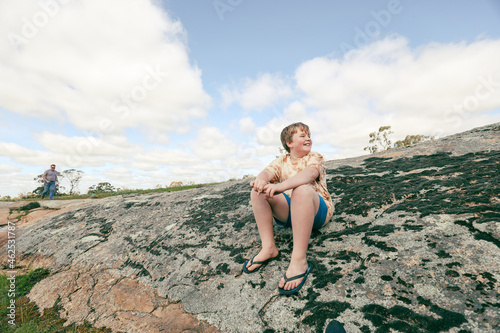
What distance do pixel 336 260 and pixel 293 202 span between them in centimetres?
67

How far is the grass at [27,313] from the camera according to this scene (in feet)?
8.75

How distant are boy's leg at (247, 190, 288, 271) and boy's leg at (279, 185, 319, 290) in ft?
0.90

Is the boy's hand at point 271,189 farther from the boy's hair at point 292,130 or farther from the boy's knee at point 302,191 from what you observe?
the boy's hair at point 292,130

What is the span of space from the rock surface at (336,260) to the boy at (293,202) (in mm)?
121

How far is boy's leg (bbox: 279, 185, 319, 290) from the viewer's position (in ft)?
7.54

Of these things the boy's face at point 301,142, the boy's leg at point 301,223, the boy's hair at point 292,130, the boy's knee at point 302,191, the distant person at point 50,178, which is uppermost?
the distant person at point 50,178

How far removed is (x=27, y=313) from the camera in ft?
10.1

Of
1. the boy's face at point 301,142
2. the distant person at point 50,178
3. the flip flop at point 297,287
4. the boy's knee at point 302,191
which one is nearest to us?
the flip flop at point 297,287

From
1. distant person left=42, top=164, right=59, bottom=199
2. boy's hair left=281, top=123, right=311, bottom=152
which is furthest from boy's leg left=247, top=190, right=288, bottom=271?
distant person left=42, top=164, right=59, bottom=199

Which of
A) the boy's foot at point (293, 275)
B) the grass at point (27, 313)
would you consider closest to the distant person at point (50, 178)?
the grass at point (27, 313)

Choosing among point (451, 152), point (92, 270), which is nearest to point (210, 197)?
point (92, 270)
